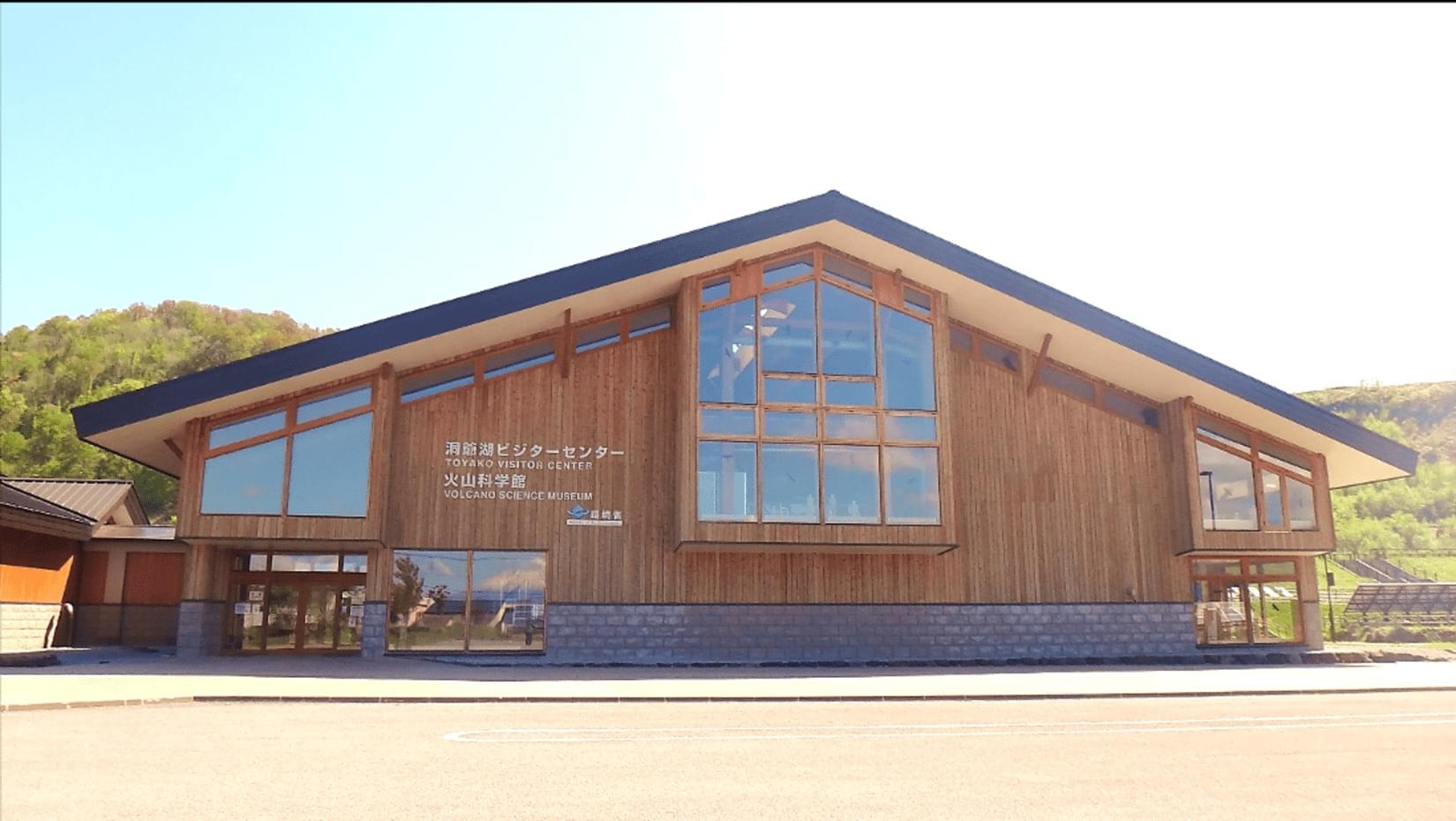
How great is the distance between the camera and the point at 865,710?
11.5m

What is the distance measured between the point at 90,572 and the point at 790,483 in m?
16.7

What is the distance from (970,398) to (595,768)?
15.6 m

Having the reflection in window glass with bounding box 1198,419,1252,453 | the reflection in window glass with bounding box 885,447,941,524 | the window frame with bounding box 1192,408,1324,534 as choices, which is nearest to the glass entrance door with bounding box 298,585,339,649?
the reflection in window glass with bounding box 885,447,941,524

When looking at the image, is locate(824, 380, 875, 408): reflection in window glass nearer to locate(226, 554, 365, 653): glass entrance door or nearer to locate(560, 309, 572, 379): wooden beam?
locate(560, 309, 572, 379): wooden beam

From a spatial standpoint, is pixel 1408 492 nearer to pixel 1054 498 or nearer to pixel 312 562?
pixel 1054 498

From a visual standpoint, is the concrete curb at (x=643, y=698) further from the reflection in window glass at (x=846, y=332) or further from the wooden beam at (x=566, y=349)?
the wooden beam at (x=566, y=349)

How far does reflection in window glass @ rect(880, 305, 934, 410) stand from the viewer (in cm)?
2002

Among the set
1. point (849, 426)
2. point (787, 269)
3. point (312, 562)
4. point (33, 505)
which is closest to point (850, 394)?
point (849, 426)

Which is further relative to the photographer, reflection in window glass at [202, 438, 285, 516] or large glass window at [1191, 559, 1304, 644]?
large glass window at [1191, 559, 1304, 644]

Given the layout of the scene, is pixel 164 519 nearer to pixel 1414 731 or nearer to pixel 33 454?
pixel 33 454

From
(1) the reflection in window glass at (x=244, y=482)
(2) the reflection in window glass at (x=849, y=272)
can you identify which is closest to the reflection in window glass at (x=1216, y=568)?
(2) the reflection in window glass at (x=849, y=272)

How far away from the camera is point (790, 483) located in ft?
63.5

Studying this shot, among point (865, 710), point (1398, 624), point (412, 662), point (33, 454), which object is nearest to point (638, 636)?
point (412, 662)

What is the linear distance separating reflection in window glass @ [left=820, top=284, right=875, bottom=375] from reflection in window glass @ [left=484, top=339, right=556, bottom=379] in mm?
5395
